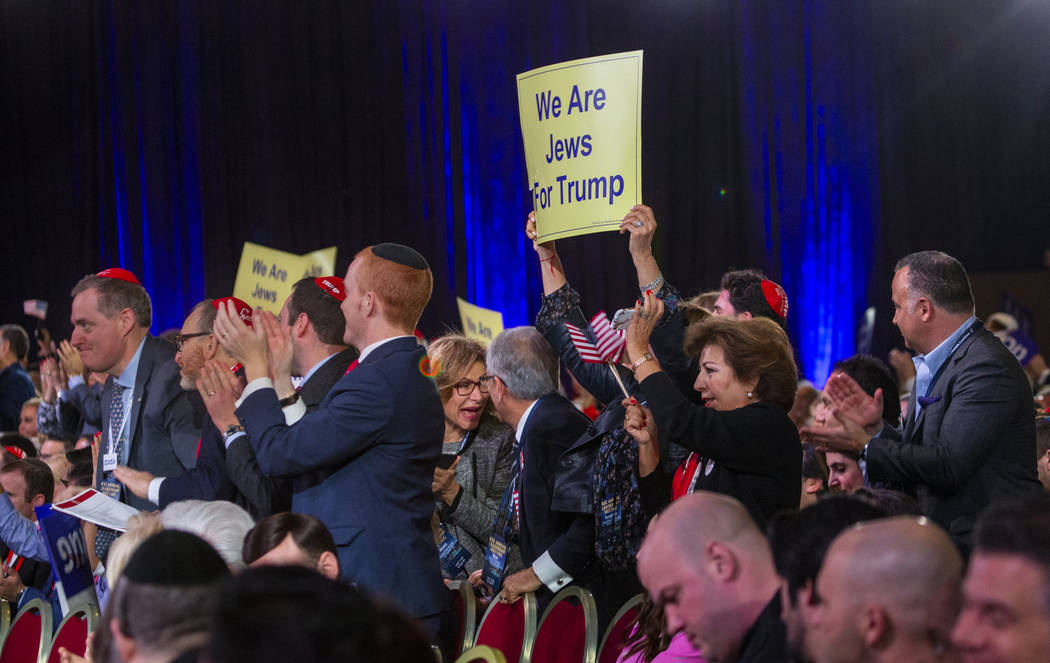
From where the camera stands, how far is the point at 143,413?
3684 millimetres

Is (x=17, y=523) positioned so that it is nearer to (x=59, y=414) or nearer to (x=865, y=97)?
(x=59, y=414)

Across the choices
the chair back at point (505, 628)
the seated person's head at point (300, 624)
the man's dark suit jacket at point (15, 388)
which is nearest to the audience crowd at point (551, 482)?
the seated person's head at point (300, 624)

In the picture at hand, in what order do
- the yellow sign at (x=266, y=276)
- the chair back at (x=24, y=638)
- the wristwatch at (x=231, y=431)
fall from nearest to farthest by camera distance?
1. the wristwatch at (x=231, y=431)
2. the chair back at (x=24, y=638)
3. the yellow sign at (x=266, y=276)

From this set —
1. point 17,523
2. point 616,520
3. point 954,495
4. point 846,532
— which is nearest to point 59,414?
point 17,523

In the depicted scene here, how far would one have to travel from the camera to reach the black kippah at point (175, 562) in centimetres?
167

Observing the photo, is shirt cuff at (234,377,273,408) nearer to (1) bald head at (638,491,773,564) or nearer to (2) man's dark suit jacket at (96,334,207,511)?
(2) man's dark suit jacket at (96,334,207,511)

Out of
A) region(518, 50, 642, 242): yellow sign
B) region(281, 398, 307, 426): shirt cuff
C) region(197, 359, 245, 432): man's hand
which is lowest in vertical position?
region(281, 398, 307, 426): shirt cuff

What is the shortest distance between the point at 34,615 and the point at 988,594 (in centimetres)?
310

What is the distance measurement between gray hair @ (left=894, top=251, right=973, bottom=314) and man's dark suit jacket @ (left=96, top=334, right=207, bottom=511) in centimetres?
234

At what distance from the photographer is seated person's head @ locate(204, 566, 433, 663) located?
42.1 inches

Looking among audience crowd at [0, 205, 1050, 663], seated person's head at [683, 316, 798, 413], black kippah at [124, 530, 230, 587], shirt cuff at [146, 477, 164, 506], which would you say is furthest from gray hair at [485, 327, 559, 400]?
black kippah at [124, 530, 230, 587]

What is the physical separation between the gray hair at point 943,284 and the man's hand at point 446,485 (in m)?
1.73

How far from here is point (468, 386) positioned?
432cm

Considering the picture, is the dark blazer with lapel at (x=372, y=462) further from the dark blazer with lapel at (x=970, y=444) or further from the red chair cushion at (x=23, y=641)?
the dark blazer with lapel at (x=970, y=444)
